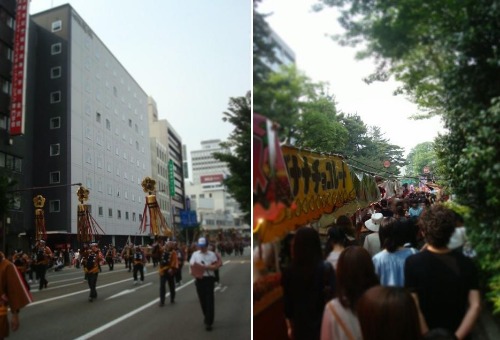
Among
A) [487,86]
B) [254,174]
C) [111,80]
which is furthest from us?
[111,80]

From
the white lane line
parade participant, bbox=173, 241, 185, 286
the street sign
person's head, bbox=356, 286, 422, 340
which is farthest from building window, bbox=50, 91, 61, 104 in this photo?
person's head, bbox=356, 286, 422, 340

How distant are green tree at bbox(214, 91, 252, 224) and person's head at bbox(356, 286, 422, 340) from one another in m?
0.56

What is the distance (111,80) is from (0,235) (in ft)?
2.49

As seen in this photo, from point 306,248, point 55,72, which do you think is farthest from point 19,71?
Result: point 306,248

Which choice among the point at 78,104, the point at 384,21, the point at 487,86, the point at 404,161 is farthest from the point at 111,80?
the point at 487,86

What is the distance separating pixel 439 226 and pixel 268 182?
0.63 metres

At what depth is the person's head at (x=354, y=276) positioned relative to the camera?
5.55 feet

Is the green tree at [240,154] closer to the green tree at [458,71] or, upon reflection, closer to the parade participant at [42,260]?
the green tree at [458,71]

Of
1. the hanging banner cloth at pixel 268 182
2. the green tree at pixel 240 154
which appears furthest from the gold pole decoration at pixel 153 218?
the hanging banner cloth at pixel 268 182

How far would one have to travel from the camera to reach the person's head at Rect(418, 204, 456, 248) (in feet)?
5.24

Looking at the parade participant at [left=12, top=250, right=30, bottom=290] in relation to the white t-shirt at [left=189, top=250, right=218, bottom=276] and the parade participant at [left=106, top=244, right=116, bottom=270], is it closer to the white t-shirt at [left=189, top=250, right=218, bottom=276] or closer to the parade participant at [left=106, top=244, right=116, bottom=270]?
the parade participant at [left=106, top=244, right=116, bottom=270]

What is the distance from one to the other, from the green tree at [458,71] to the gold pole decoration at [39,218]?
133 cm

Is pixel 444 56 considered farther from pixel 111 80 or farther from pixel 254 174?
pixel 111 80

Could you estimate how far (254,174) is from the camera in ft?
5.54
